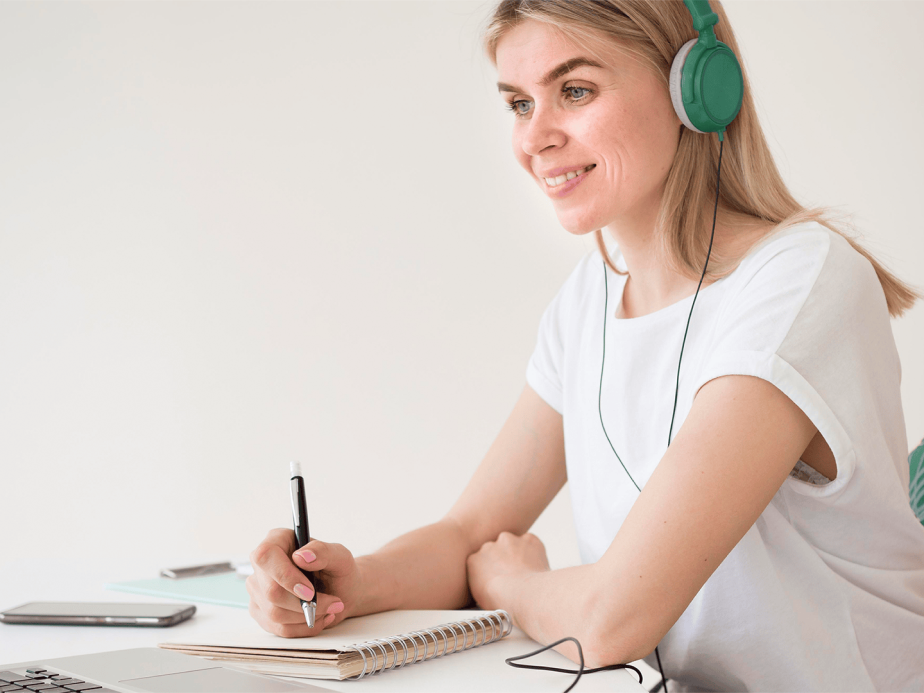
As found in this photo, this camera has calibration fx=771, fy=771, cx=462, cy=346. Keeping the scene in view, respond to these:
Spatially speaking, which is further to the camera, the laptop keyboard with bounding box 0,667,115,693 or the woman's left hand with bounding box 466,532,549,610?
the woman's left hand with bounding box 466,532,549,610

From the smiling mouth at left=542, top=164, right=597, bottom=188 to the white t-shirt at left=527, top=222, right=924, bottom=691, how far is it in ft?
0.76

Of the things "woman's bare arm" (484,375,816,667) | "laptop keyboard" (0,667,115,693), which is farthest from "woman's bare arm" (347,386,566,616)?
"laptop keyboard" (0,667,115,693)

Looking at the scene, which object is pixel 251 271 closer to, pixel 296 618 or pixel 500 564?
pixel 500 564

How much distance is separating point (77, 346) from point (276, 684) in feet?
9.37

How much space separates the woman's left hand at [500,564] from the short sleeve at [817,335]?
339 millimetres

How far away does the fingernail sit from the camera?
801mm

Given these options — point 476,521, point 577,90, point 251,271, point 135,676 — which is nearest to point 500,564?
point 476,521

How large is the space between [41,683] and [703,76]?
0.92 metres

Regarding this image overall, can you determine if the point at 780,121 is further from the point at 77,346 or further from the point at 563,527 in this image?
the point at 77,346

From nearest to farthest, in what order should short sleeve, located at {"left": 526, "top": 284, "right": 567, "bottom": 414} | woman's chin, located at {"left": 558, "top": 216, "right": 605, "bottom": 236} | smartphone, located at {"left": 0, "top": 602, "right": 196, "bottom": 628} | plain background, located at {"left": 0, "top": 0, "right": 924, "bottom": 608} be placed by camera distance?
smartphone, located at {"left": 0, "top": 602, "right": 196, "bottom": 628} < woman's chin, located at {"left": 558, "top": 216, "right": 605, "bottom": 236} < short sleeve, located at {"left": 526, "top": 284, "right": 567, "bottom": 414} < plain background, located at {"left": 0, "top": 0, "right": 924, "bottom": 608}

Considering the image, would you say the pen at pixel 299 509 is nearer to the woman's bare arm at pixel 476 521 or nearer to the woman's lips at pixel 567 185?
the woman's bare arm at pixel 476 521

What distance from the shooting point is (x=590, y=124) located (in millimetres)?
978

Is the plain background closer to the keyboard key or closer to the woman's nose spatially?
the woman's nose

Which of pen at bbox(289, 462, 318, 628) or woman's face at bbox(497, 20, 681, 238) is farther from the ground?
woman's face at bbox(497, 20, 681, 238)
